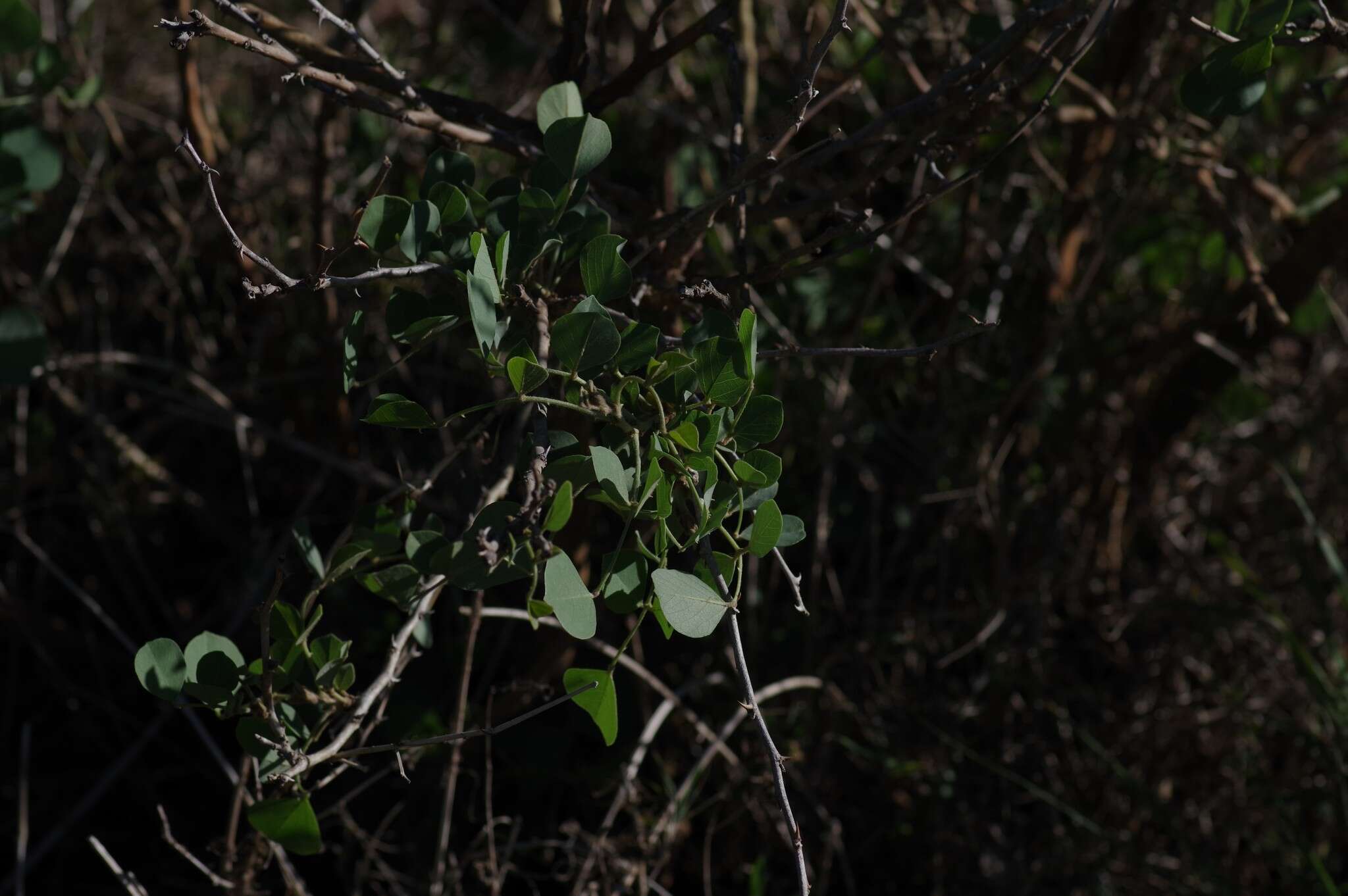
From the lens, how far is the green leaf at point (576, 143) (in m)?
0.80

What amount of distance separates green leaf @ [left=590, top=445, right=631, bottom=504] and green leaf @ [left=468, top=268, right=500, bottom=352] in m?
0.10

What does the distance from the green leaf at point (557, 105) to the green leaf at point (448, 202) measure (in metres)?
0.08

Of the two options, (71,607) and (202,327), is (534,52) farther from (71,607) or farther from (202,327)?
(71,607)

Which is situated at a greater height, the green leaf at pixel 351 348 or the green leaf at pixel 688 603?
the green leaf at pixel 351 348

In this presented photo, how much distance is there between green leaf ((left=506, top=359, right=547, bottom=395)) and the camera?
695 millimetres

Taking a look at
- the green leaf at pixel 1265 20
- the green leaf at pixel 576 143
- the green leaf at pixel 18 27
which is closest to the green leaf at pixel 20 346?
the green leaf at pixel 18 27

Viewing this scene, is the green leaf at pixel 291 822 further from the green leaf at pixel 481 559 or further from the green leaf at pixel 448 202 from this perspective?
the green leaf at pixel 448 202

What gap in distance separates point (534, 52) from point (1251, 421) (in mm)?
1357

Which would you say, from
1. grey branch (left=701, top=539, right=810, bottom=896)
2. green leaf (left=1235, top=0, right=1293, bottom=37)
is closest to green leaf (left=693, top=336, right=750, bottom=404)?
grey branch (left=701, top=539, right=810, bottom=896)

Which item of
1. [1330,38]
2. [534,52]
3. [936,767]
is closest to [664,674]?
[936,767]

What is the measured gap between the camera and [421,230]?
0.81 metres

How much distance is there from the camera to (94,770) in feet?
5.06

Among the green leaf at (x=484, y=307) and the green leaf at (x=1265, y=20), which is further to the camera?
the green leaf at (x=1265, y=20)

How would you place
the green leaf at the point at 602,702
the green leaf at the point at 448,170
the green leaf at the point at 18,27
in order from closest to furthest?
the green leaf at the point at 602,702 → the green leaf at the point at 448,170 → the green leaf at the point at 18,27
